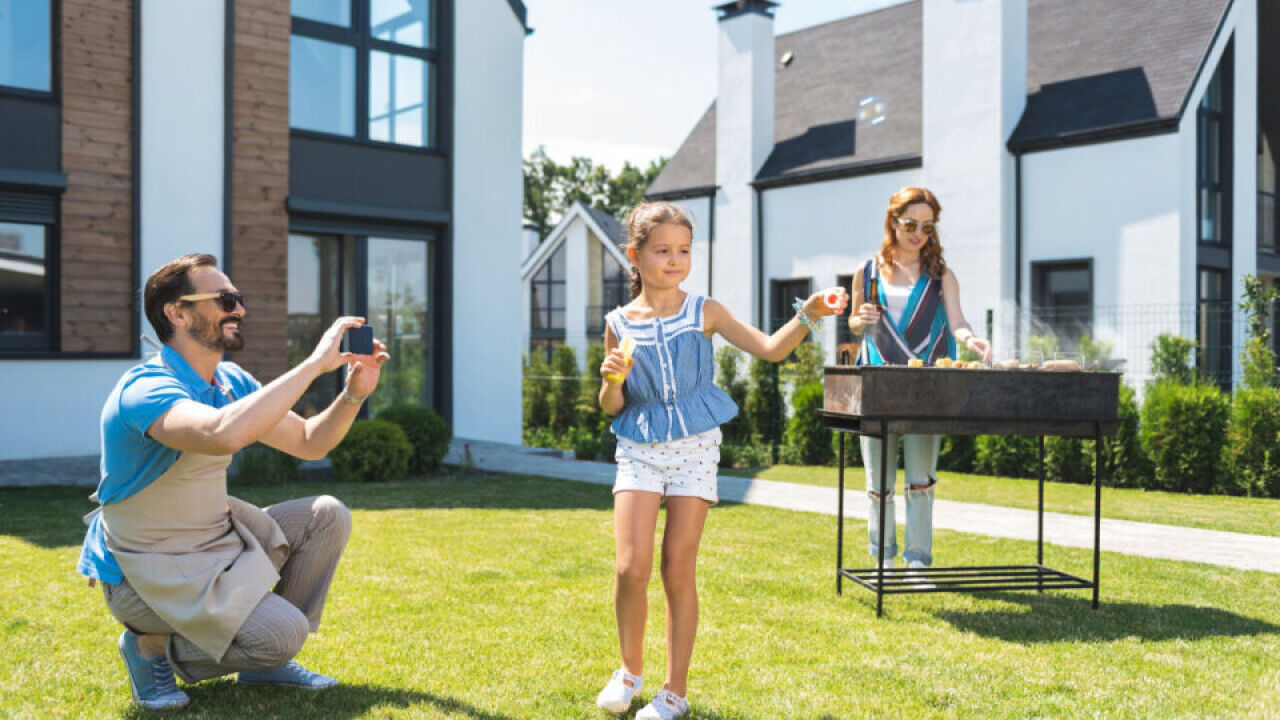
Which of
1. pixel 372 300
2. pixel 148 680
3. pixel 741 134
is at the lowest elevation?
pixel 148 680

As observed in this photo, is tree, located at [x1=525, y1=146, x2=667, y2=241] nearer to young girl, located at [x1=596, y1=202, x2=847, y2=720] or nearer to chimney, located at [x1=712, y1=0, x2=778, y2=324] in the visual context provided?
chimney, located at [x1=712, y1=0, x2=778, y2=324]

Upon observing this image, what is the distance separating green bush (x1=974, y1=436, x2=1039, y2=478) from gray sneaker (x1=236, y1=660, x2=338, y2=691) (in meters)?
10.2

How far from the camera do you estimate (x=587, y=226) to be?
34469 millimetres

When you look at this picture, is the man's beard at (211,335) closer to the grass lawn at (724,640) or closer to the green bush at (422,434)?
the grass lawn at (724,640)

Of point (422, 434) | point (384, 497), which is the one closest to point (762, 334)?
point (384, 497)

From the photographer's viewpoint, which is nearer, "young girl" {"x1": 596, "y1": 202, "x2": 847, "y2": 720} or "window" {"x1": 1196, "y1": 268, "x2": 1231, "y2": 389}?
"young girl" {"x1": 596, "y1": 202, "x2": 847, "y2": 720}

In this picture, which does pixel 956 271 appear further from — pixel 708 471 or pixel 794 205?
pixel 708 471

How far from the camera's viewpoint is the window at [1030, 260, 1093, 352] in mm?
16906

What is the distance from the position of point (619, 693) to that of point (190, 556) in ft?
4.78

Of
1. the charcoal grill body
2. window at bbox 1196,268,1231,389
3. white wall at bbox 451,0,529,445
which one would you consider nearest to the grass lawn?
the charcoal grill body

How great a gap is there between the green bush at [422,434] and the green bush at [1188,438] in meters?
7.54

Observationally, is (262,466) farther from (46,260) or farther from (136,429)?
(136,429)

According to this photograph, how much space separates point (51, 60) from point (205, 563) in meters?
10.3

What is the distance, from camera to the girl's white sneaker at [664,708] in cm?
353
